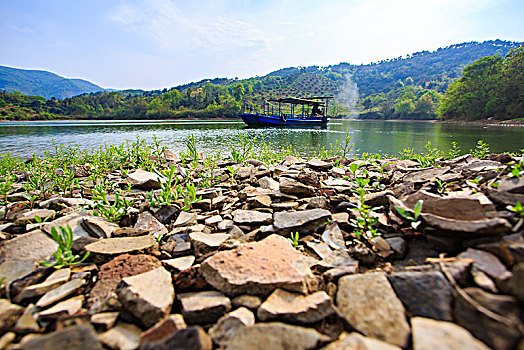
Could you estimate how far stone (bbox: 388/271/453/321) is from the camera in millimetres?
1319

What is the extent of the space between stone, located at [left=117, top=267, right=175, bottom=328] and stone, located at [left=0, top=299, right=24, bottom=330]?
1.86 feet

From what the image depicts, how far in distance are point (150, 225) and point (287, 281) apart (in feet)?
5.57

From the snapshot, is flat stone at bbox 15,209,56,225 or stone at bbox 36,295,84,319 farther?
flat stone at bbox 15,209,56,225

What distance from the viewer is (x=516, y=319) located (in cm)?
114

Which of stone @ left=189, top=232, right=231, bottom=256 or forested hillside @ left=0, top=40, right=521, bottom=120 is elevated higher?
forested hillside @ left=0, top=40, right=521, bottom=120

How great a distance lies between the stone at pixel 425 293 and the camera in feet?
4.33

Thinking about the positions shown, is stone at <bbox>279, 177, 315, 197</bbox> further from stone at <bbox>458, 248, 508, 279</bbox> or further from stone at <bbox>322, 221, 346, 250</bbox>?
stone at <bbox>458, 248, 508, 279</bbox>

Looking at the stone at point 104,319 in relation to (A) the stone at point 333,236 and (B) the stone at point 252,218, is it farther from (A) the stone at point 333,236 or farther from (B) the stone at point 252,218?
(A) the stone at point 333,236

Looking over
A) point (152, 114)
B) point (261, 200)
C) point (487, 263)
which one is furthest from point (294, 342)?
point (152, 114)

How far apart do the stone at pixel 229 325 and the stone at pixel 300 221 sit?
3.31 feet

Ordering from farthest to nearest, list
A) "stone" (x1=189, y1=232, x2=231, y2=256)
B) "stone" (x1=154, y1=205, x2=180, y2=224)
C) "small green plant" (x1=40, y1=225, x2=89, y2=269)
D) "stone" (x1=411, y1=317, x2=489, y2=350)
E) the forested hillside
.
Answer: the forested hillside
"stone" (x1=154, y1=205, x2=180, y2=224)
"stone" (x1=189, y1=232, x2=231, y2=256)
"small green plant" (x1=40, y1=225, x2=89, y2=269)
"stone" (x1=411, y1=317, x2=489, y2=350)

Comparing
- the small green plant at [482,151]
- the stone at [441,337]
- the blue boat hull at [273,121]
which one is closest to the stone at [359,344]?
the stone at [441,337]

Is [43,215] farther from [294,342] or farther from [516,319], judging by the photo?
[516,319]

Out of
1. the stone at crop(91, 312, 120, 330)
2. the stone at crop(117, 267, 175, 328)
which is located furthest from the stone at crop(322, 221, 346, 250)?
the stone at crop(91, 312, 120, 330)
